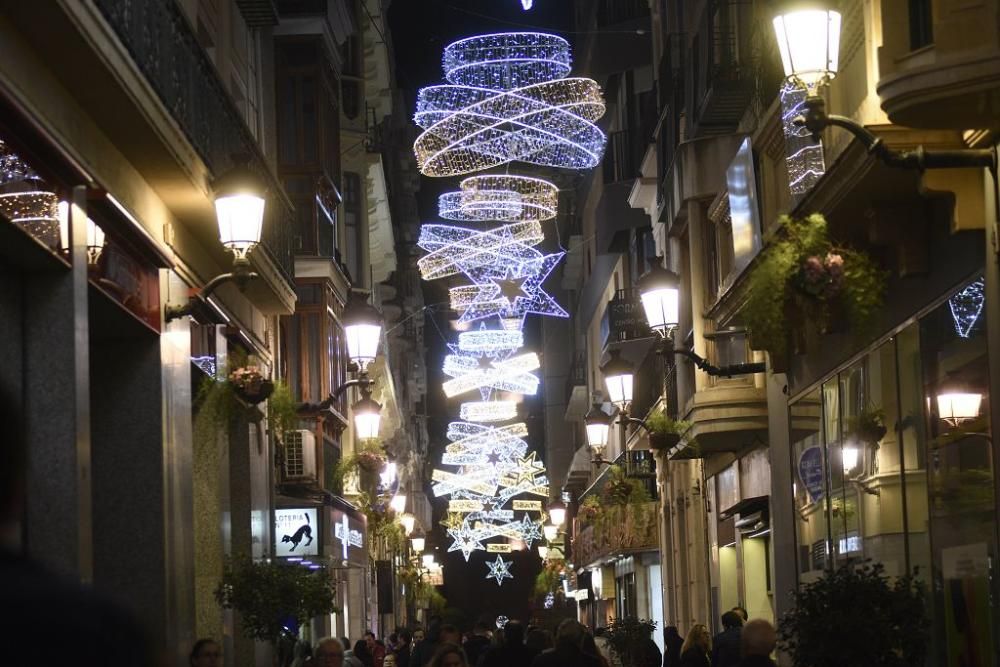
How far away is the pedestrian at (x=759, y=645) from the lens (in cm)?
963

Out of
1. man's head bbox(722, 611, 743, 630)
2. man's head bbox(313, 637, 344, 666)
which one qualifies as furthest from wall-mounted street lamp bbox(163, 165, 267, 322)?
man's head bbox(722, 611, 743, 630)

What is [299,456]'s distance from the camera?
26656 millimetres

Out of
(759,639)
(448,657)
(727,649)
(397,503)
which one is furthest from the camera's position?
(397,503)

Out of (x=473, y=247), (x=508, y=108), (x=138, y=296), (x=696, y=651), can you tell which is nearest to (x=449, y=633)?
(x=696, y=651)

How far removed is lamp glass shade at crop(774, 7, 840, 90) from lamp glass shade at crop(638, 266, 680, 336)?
804 cm

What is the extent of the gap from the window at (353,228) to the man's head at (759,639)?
29.0 metres

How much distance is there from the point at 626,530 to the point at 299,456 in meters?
14.3

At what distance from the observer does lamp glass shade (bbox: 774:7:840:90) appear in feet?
30.2

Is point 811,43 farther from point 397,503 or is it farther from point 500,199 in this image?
point 397,503

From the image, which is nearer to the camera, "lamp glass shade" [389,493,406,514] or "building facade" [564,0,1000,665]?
"building facade" [564,0,1000,665]

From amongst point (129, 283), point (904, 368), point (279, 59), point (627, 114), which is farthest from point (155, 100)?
point (627, 114)

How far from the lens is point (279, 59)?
30.0m

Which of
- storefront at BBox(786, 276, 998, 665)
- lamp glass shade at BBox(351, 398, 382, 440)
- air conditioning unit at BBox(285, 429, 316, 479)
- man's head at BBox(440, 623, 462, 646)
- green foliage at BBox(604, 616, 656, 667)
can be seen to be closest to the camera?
storefront at BBox(786, 276, 998, 665)

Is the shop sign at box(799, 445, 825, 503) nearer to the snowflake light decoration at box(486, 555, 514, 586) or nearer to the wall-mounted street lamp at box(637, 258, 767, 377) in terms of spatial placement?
the wall-mounted street lamp at box(637, 258, 767, 377)
